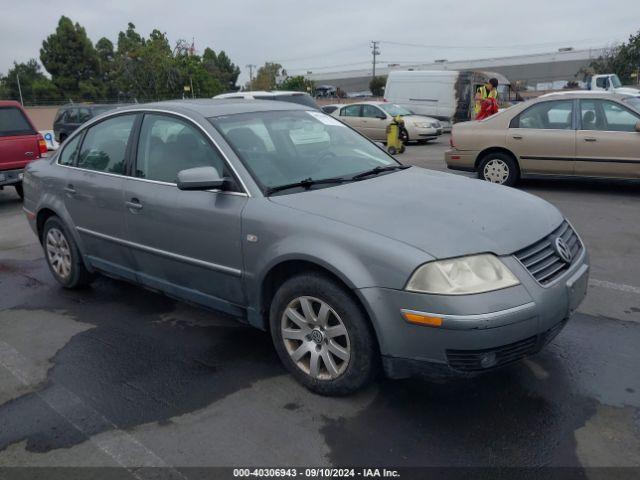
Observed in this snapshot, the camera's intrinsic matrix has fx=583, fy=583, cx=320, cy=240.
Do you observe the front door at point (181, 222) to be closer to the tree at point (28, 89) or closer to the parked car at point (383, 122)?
the parked car at point (383, 122)

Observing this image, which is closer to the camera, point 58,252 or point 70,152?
point 70,152

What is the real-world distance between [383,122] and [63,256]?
1470 cm

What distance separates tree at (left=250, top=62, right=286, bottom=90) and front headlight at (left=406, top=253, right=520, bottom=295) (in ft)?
199

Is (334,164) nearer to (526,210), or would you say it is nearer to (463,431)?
(526,210)

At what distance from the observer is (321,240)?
10.3ft

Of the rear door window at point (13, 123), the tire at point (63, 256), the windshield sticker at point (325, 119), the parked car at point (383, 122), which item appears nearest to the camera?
the windshield sticker at point (325, 119)

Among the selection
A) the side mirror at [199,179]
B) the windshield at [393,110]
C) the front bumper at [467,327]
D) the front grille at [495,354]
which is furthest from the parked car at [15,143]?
the windshield at [393,110]

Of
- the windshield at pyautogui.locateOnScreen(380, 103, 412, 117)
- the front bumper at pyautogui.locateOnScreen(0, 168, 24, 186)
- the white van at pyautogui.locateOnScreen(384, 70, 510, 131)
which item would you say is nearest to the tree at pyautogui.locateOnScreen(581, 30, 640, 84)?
the white van at pyautogui.locateOnScreen(384, 70, 510, 131)

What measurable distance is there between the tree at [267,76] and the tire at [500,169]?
178ft

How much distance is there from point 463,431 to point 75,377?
7.84 feet

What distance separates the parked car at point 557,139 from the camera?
27.3ft

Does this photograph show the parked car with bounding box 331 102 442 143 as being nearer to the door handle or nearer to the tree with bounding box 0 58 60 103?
the door handle

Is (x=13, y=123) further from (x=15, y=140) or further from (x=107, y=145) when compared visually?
(x=107, y=145)

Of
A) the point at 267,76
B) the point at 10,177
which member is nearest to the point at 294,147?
the point at 10,177
